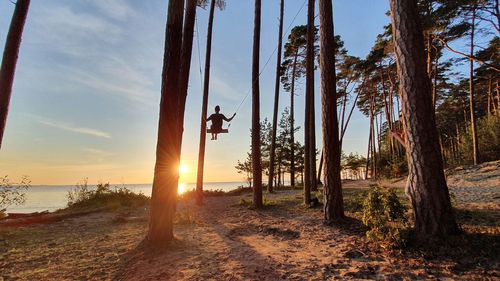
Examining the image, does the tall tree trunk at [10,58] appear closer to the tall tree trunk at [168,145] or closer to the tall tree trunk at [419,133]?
the tall tree trunk at [168,145]

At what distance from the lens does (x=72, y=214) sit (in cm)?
1004

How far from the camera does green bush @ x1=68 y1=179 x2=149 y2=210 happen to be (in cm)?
1229

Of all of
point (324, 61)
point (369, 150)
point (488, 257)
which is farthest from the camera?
point (369, 150)

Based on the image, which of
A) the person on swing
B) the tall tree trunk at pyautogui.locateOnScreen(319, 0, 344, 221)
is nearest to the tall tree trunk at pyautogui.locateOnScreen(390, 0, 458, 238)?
the tall tree trunk at pyautogui.locateOnScreen(319, 0, 344, 221)

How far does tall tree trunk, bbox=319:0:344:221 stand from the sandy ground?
0.60 metres

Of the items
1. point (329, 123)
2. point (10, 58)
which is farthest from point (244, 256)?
point (10, 58)

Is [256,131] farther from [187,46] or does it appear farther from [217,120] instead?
[187,46]

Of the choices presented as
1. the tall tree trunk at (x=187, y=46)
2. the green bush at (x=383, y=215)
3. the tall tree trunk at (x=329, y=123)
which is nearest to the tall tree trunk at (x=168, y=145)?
the tall tree trunk at (x=187, y=46)

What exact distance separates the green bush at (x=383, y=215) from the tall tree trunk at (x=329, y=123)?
119 cm

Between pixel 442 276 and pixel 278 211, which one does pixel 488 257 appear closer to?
pixel 442 276

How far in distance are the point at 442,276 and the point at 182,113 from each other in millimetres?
5632

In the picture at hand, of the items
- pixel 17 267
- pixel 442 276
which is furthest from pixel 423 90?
pixel 17 267

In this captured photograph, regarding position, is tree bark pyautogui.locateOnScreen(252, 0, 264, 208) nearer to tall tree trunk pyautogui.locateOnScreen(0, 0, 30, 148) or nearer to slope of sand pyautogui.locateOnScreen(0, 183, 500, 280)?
slope of sand pyautogui.locateOnScreen(0, 183, 500, 280)

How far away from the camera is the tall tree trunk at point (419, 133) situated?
14.1 feet
